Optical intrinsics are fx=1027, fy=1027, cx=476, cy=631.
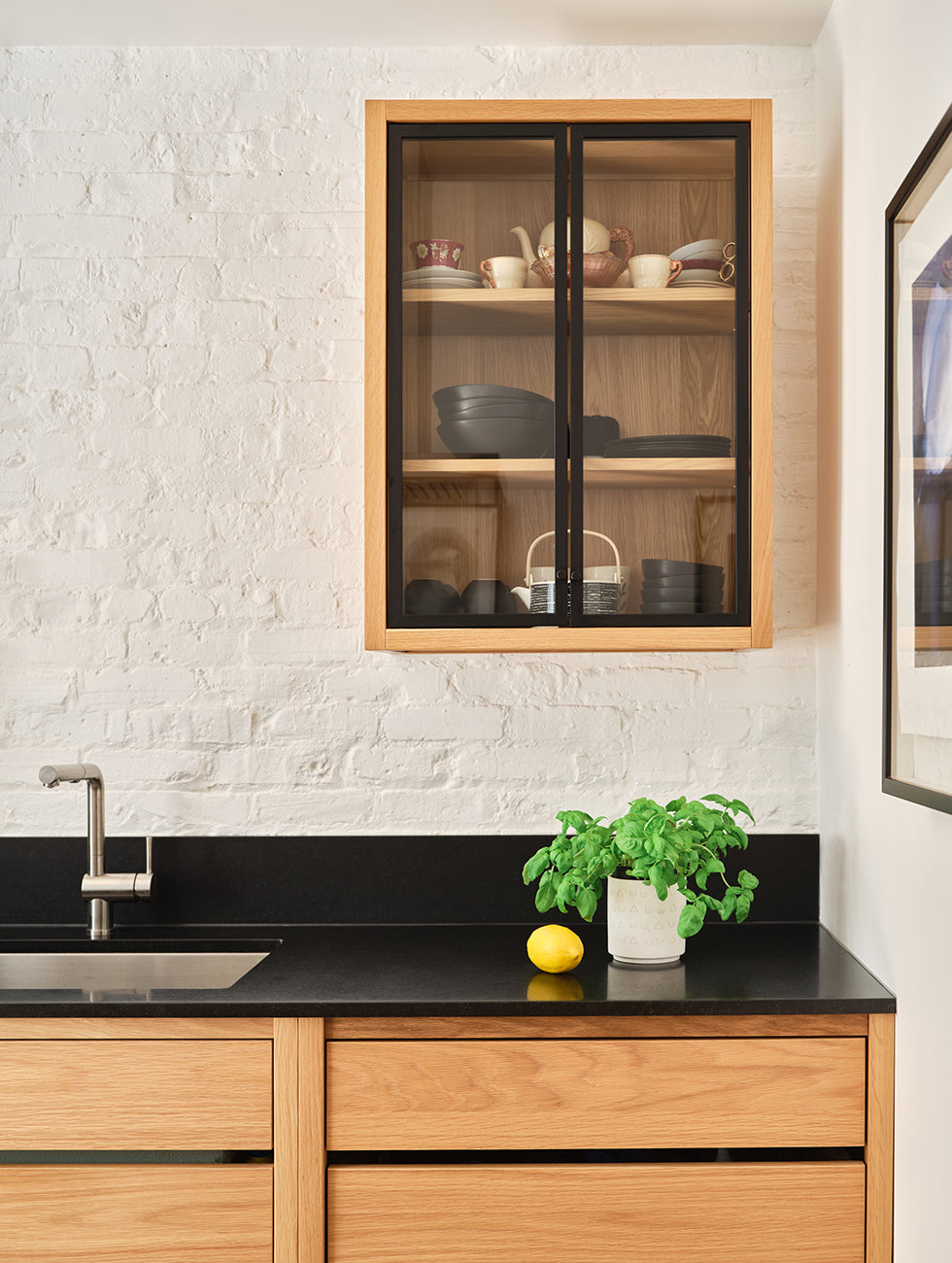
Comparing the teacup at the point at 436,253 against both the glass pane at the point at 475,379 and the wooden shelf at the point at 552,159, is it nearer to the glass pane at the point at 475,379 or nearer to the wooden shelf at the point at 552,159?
the glass pane at the point at 475,379

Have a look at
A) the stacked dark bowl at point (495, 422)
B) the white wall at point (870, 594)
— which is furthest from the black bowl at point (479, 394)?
the white wall at point (870, 594)

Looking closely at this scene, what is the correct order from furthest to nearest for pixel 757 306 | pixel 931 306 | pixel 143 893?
pixel 143 893, pixel 757 306, pixel 931 306

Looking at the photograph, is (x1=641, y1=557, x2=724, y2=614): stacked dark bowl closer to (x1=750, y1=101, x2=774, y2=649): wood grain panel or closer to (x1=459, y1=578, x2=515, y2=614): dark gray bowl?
(x1=750, y1=101, x2=774, y2=649): wood grain panel

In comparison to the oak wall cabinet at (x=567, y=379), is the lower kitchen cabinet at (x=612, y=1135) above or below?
below

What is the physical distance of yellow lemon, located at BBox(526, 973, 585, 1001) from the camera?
142 centimetres

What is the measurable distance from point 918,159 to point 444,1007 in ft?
4.06

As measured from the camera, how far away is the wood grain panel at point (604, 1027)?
1416mm

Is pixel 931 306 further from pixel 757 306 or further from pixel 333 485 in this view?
pixel 333 485

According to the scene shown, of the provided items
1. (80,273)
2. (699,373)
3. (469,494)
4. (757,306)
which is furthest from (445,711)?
(80,273)

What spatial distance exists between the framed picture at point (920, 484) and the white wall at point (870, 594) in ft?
0.32

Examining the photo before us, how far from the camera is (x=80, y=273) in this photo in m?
1.99

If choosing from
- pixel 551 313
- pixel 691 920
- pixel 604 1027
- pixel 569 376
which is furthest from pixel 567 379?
pixel 604 1027

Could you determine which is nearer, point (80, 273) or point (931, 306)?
point (931, 306)

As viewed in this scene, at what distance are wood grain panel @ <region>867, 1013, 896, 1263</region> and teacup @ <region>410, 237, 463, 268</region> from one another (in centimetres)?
134
